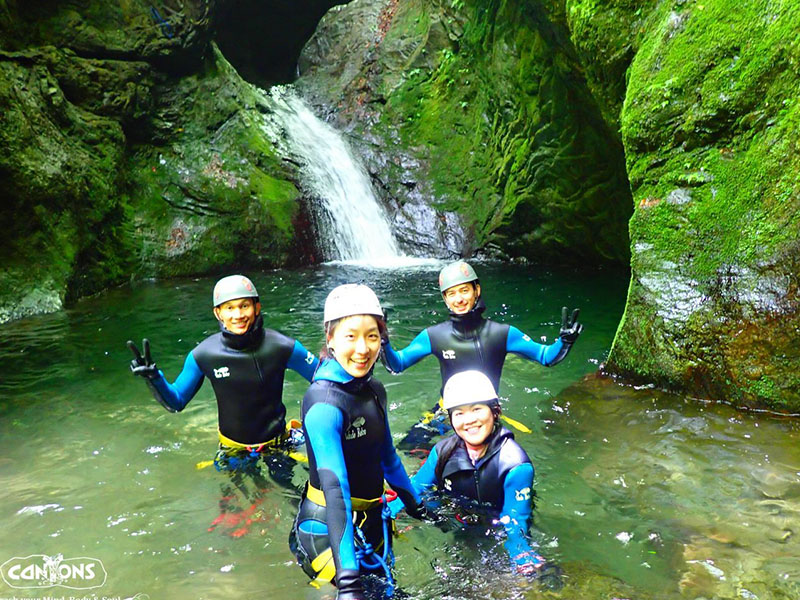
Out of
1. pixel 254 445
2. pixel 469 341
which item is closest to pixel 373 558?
pixel 254 445

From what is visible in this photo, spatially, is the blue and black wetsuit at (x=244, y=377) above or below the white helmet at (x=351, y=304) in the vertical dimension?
below

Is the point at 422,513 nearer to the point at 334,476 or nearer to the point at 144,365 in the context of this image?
the point at 334,476

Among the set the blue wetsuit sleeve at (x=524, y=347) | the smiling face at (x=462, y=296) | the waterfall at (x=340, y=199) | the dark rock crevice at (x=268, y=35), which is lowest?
the blue wetsuit sleeve at (x=524, y=347)

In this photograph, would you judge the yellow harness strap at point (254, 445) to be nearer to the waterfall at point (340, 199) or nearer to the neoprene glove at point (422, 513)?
the neoprene glove at point (422, 513)

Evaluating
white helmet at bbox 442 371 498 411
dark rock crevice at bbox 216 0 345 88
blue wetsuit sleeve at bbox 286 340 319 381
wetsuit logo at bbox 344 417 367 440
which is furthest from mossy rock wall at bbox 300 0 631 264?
wetsuit logo at bbox 344 417 367 440

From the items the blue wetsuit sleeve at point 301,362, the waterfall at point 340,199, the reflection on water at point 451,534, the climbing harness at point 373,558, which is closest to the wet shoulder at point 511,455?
the reflection on water at point 451,534

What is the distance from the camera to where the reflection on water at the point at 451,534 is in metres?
3.53

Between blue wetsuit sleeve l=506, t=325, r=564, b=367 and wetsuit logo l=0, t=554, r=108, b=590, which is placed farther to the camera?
blue wetsuit sleeve l=506, t=325, r=564, b=367

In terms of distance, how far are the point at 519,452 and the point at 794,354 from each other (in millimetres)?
3078

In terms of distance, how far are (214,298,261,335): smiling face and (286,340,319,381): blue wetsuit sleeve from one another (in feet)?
1.47

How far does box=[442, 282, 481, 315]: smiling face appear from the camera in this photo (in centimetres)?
509

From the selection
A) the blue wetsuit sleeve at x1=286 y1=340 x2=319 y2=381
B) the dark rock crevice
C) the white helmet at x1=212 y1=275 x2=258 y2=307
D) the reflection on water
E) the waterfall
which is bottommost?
the reflection on water

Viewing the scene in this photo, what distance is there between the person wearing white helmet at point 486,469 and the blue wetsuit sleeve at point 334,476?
40.5 inches

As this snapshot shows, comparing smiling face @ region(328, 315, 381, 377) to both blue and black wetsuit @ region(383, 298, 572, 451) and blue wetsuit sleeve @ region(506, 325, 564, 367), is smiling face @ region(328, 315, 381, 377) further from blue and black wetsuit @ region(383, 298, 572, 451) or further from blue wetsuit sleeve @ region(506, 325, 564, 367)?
blue wetsuit sleeve @ region(506, 325, 564, 367)
